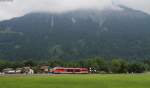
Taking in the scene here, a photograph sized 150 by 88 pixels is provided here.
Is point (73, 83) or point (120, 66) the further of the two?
point (120, 66)

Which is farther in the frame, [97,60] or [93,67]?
[97,60]

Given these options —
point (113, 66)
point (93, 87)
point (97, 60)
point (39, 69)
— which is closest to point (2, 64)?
point (39, 69)

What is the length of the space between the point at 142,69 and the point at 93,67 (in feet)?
72.6

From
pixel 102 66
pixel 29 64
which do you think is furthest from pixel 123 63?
pixel 29 64

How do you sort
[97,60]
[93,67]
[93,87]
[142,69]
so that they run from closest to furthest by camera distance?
[93,87] → [142,69] → [93,67] → [97,60]

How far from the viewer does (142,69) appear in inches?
6368

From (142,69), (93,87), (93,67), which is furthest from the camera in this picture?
(93,67)

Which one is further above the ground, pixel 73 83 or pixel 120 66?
pixel 120 66

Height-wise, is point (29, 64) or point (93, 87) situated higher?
point (29, 64)

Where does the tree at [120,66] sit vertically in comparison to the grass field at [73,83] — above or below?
above

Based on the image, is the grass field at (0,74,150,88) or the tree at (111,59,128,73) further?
the tree at (111,59,128,73)

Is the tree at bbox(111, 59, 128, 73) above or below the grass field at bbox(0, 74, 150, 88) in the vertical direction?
above

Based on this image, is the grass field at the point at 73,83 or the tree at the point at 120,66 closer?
the grass field at the point at 73,83

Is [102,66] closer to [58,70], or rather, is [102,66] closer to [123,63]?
[123,63]
